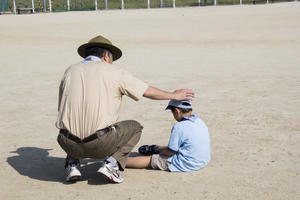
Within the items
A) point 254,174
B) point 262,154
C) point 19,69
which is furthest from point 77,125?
point 19,69

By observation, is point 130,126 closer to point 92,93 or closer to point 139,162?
point 139,162

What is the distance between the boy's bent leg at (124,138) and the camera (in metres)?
5.36

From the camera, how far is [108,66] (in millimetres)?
5137

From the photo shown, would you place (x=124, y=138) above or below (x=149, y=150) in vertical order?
above

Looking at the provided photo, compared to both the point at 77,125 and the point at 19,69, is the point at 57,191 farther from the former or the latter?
the point at 19,69

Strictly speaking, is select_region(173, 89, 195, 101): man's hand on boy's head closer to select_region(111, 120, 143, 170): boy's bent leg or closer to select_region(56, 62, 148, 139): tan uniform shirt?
select_region(56, 62, 148, 139): tan uniform shirt

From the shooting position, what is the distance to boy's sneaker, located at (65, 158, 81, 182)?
5258 millimetres

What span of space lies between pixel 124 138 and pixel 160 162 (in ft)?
1.87

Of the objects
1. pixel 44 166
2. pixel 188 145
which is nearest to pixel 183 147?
pixel 188 145

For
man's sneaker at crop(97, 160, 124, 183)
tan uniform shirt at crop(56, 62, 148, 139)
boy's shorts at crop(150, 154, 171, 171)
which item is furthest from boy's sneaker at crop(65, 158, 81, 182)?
boy's shorts at crop(150, 154, 171, 171)

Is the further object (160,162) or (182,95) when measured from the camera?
(160,162)

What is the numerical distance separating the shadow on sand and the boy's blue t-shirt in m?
0.78

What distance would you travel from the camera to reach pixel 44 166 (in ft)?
20.2

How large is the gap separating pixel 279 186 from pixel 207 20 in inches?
1103
